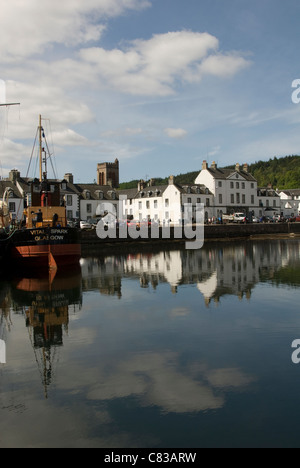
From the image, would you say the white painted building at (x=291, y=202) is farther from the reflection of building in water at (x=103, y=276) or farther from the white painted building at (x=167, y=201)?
the reflection of building in water at (x=103, y=276)

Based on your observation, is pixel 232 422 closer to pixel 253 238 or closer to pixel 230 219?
pixel 253 238

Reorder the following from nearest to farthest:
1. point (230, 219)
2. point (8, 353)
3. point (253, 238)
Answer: point (8, 353)
point (253, 238)
point (230, 219)

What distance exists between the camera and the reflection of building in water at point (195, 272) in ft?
75.6

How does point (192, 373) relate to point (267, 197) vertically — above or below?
below

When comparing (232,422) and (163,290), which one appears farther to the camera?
(163,290)

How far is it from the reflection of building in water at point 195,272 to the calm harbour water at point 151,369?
4.37ft

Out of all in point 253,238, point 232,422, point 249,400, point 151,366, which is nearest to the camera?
point 232,422

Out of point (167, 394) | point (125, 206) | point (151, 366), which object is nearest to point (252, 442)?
point (167, 394)

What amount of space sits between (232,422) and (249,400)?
1.04 metres

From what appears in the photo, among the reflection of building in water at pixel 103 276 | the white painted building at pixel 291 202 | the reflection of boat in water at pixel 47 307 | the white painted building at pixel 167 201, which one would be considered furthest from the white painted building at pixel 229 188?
the reflection of boat in water at pixel 47 307

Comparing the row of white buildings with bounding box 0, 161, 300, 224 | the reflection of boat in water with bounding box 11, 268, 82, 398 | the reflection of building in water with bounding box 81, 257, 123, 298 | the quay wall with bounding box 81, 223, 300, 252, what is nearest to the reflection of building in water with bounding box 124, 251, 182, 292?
the reflection of building in water with bounding box 81, 257, 123, 298

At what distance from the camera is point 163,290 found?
22.5 m

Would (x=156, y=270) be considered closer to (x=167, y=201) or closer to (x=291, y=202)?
(x=167, y=201)

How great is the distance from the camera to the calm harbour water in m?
7.46
